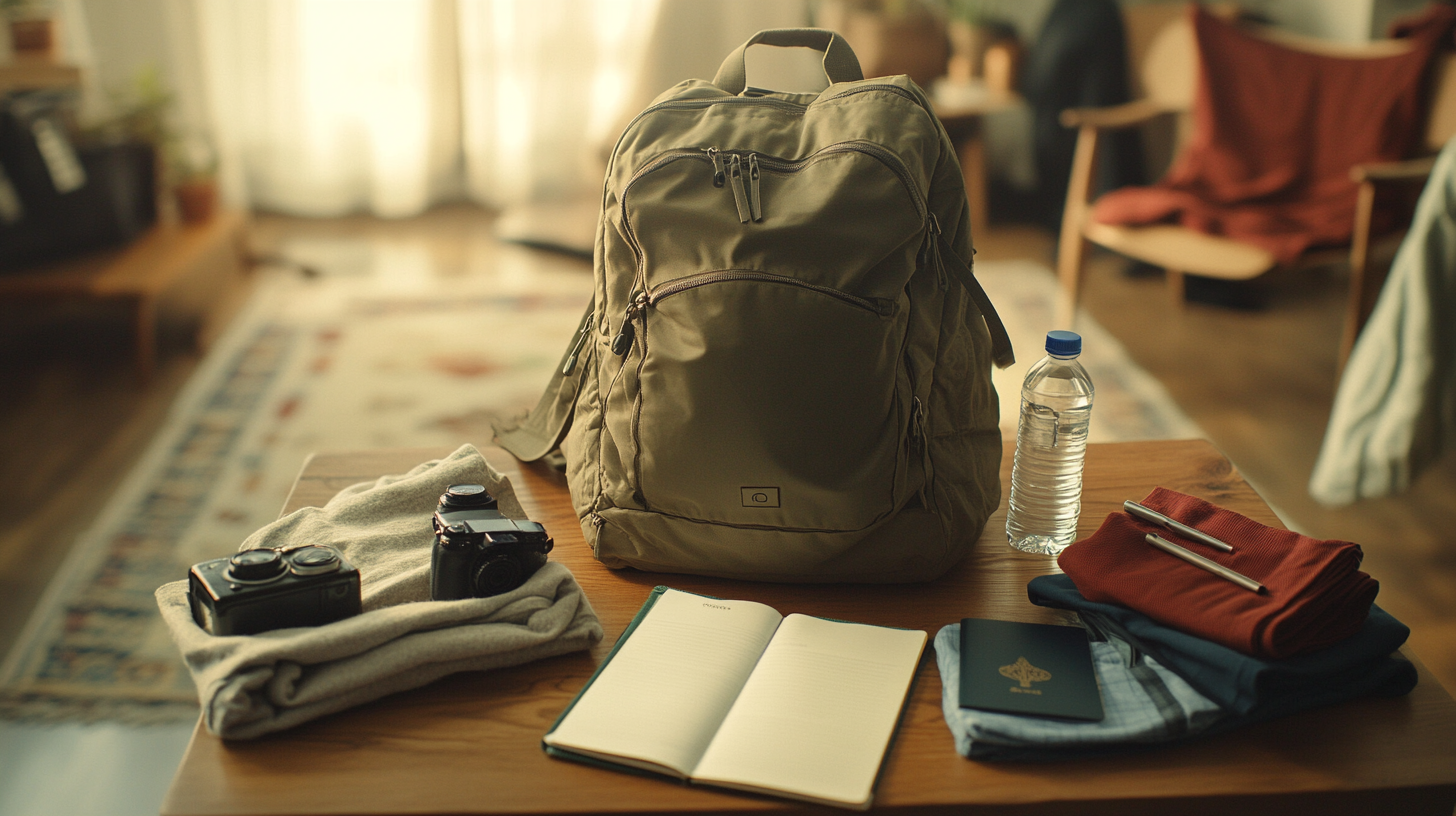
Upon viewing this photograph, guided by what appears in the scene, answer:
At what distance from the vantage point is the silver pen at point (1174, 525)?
2.63 feet

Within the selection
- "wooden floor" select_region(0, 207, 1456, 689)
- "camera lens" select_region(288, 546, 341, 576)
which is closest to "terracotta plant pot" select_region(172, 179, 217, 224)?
"wooden floor" select_region(0, 207, 1456, 689)

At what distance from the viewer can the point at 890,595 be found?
2.95ft

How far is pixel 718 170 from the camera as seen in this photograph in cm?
87

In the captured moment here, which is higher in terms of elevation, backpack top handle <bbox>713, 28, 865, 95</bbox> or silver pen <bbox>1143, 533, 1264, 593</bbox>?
backpack top handle <bbox>713, 28, 865, 95</bbox>

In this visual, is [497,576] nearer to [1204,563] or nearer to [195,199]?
[1204,563]

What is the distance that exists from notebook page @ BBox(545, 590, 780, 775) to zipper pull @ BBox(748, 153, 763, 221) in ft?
0.98

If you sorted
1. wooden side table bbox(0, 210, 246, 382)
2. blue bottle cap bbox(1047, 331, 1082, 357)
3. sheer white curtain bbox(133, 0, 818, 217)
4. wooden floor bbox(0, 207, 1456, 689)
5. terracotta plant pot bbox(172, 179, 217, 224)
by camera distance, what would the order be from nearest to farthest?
blue bottle cap bbox(1047, 331, 1082, 357)
wooden floor bbox(0, 207, 1456, 689)
wooden side table bbox(0, 210, 246, 382)
terracotta plant pot bbox(172, 179, 217, 224)
sheer white curtain bbox(133, 0, 818, 217)

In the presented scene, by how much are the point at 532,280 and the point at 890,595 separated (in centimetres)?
236

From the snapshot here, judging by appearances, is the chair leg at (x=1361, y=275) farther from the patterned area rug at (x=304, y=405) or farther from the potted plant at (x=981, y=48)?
the potted plant at (x=981, y=48)

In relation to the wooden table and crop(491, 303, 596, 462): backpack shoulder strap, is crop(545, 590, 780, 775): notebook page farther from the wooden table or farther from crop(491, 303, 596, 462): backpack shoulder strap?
crop(491, 303, 596, 462): backpack shoulder strap

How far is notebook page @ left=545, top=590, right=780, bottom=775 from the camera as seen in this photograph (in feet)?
2.29

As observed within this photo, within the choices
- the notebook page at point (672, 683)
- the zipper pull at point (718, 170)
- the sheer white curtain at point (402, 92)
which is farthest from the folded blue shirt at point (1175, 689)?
the sheer white curtain at point (402, 92)

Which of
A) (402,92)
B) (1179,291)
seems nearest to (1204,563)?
(1179,291)

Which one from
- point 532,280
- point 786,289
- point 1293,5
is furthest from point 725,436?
point 1293,5
